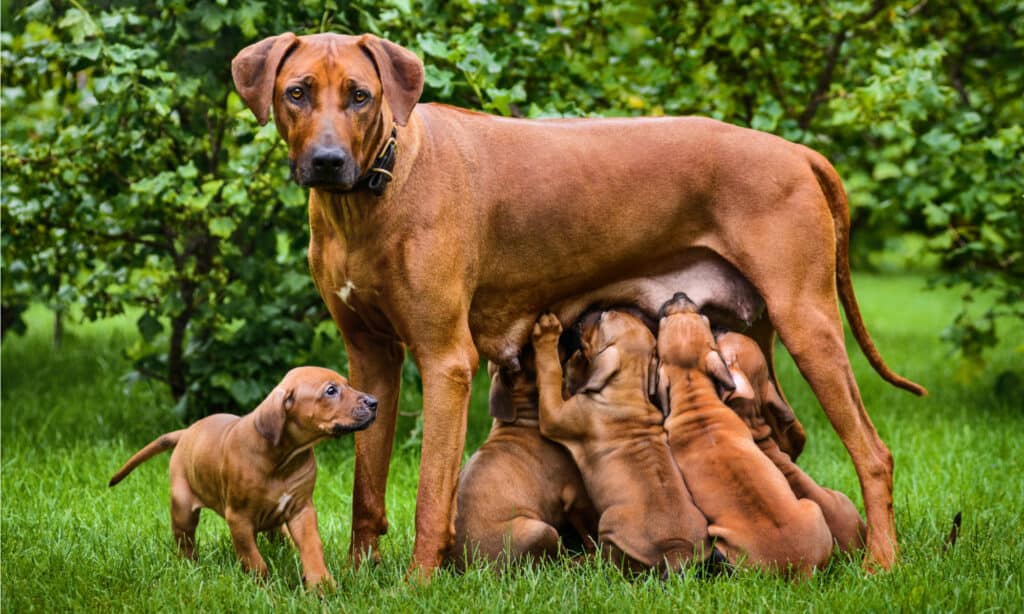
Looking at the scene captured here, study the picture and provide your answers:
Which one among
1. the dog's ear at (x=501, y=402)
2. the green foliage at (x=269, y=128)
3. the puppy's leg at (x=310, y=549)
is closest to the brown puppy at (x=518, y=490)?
the dog's ear at (x=501, y=402)

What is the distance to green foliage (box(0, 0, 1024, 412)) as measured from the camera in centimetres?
611

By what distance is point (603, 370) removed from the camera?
15.1ft

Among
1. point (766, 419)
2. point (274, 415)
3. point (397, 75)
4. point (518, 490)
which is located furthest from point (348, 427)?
point (766, 419)

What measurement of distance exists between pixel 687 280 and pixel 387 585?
64.7 inches

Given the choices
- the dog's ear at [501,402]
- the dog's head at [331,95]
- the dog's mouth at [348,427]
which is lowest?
the dog's ear at [501,402]

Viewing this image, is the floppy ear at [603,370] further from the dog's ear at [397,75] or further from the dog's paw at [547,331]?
the dog's ear at [397,75]

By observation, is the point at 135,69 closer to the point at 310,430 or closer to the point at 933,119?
the point at 310,430

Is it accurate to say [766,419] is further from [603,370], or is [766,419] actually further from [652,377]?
[603,370]

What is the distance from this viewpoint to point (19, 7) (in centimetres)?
649

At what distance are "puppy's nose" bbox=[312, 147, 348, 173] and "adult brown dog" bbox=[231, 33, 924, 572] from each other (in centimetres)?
17

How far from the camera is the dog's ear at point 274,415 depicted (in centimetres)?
414

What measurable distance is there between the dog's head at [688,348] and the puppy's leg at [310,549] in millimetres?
1381

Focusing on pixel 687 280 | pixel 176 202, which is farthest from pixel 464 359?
pixel 176 202

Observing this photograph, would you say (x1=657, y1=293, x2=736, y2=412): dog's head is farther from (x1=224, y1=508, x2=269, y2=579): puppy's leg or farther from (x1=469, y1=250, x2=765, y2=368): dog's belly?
(x1=224, y1=508, x2=269, y2=579): puppy's leg
